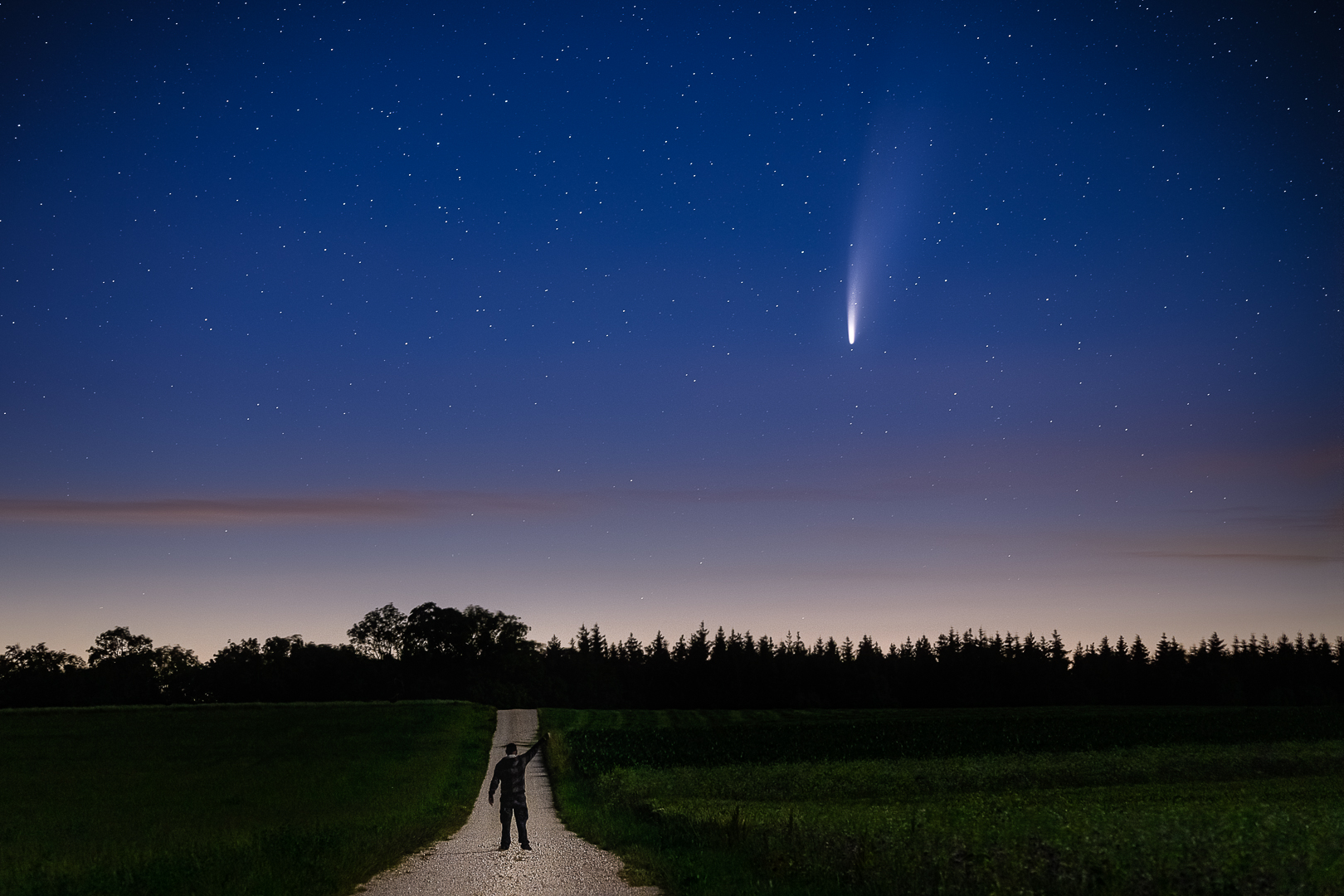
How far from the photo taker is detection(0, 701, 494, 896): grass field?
1688 centimetres

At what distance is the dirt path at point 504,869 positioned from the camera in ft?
50.4

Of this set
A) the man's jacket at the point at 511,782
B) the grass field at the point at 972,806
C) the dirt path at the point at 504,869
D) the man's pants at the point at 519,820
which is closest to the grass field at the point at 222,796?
the dirt path at the point at 504,869

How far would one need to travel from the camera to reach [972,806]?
88.2 ft

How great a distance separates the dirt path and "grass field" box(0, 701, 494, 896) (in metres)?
0.65

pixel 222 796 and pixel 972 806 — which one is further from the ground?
pixel 972 806

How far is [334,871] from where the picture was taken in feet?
53.4

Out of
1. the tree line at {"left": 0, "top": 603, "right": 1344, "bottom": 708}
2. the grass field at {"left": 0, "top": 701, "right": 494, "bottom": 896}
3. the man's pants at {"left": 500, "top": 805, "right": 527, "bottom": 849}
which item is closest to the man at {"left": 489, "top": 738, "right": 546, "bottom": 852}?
the man's pants at {"left": 500, "top": 805, "right": 527, "bottom": 849}

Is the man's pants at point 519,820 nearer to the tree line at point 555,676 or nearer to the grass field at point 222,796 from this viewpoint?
the grass field at point 222,796

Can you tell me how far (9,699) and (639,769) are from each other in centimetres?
12521

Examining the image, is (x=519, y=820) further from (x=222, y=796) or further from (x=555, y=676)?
(x=555, y=676)

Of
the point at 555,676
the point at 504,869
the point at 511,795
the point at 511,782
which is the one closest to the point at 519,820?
the point at 511,795

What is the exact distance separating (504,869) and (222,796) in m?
23.0

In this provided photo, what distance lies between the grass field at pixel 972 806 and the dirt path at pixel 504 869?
2.41 feet

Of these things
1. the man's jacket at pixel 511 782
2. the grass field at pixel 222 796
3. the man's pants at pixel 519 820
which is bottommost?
the grass field at pixel 222 796
